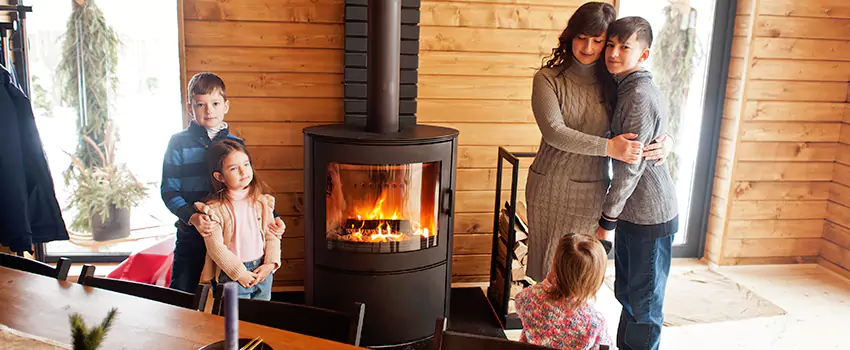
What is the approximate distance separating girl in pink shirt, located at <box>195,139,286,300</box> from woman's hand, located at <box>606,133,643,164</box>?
3.69 ft

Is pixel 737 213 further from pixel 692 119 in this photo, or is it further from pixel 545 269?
pixel 545 269

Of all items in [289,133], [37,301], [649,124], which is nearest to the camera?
[37,301]

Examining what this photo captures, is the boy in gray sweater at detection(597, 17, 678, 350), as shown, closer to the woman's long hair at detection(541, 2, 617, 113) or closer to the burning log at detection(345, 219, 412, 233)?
the woman's long hair at detection(541, 2, 617, 113)

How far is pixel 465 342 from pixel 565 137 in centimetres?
92

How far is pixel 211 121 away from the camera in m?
2.12

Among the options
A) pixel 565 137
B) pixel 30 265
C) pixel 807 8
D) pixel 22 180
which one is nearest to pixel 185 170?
pixel 30 265

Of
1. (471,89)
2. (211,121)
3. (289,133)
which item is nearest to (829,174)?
(471,89)

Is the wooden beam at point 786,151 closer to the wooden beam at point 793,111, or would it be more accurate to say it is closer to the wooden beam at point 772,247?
the wooden beam at point 793,111

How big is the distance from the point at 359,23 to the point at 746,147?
2173 mm

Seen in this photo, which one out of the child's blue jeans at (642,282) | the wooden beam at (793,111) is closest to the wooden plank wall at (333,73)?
the child's blue jeans at (642,282)

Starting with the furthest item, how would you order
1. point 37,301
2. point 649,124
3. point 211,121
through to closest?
point 211,121, point 649,124, point 37,301

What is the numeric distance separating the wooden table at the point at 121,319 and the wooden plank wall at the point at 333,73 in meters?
1.46

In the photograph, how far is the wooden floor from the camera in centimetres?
Answer: 266

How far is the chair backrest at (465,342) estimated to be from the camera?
126cm
